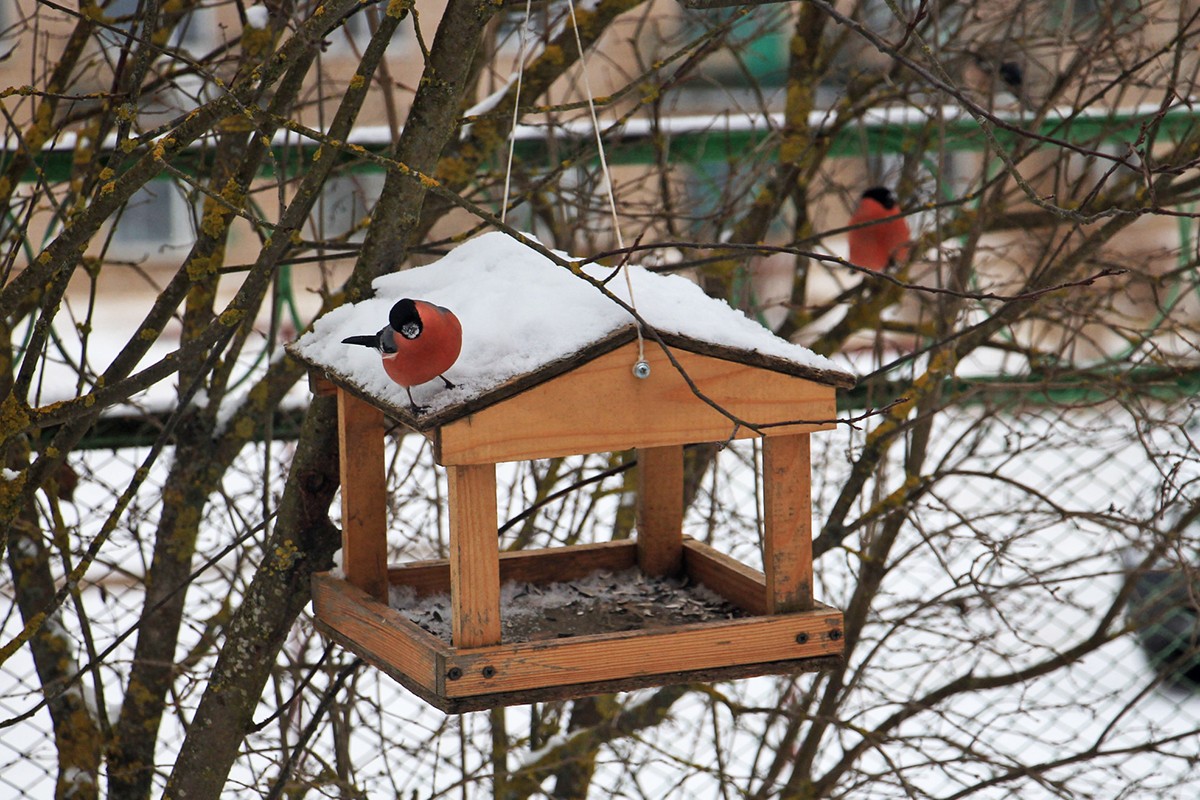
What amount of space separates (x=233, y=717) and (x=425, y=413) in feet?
2.59

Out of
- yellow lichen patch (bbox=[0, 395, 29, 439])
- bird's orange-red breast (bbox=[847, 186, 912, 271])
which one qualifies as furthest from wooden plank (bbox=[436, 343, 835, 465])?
bird's orange-red breast (bbox=[847, 186, 912, 271])

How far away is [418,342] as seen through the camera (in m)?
1.57

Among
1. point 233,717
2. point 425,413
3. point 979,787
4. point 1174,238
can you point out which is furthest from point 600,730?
point 1174,238

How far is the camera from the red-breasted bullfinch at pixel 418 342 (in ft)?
5.15

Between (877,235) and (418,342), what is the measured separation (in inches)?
86.6

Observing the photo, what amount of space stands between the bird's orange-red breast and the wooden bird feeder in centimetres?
161

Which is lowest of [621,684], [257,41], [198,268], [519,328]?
[621,684]

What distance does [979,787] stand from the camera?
9.05ft

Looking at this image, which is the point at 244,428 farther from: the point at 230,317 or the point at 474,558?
the point at 474,558

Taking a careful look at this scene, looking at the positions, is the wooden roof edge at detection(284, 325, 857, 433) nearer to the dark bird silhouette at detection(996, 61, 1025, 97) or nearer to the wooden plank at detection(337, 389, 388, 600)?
the wooden plank at detection(337, 389, 388, 600)

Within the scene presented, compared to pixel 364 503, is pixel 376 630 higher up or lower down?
lower down

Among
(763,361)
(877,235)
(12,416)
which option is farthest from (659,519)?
(877,235)

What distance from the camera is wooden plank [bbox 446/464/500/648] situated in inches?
68.6

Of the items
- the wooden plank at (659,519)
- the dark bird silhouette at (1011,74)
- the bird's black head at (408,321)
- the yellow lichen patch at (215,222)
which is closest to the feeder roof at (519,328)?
the bird's black head at (408,321)
